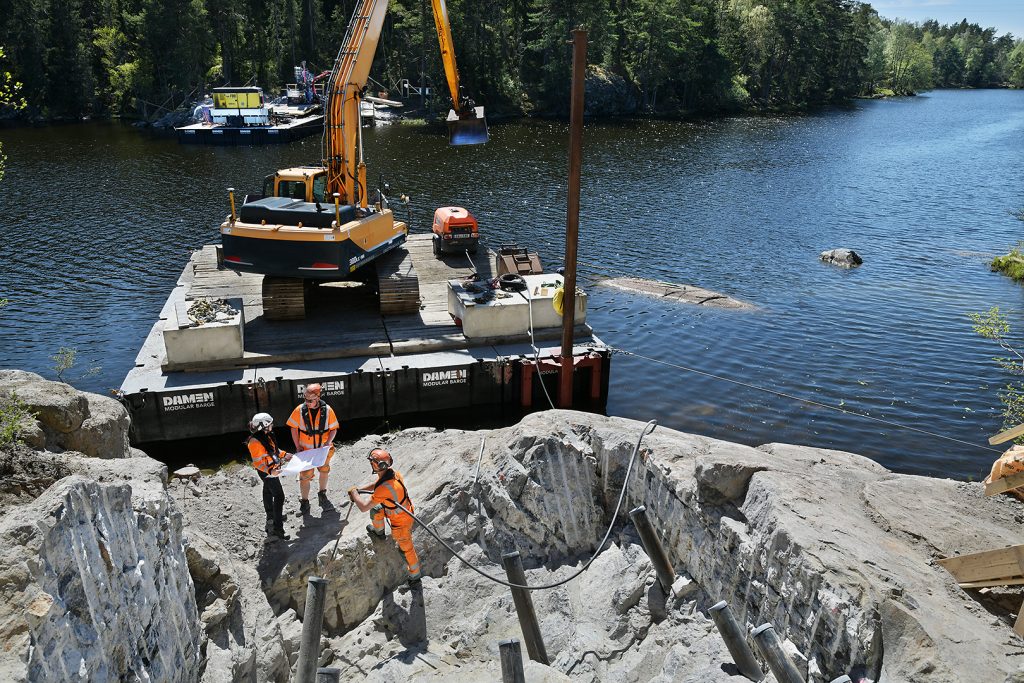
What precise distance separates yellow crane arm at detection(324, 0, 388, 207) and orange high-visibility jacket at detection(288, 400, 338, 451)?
33.3ft

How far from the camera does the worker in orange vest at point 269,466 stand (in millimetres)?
9961

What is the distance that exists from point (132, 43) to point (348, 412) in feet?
247

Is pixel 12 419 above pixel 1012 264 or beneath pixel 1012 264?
above

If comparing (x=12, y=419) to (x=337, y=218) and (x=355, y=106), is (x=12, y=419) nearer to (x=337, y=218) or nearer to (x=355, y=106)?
(x=337, y=218)

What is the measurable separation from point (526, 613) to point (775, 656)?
290cm

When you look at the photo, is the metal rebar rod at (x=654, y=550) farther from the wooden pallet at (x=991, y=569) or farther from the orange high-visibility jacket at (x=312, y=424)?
the orange high-visibility jacket at (x=312, y=424)

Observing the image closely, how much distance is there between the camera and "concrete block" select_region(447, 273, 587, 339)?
1781 cm

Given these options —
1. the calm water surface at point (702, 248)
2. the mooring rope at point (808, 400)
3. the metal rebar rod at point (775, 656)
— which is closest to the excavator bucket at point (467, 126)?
the mooring rope at point (808, 400)

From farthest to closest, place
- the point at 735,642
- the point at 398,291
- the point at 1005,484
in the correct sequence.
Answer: the point at 398,291, the point at 1005,484, the point at 735,642

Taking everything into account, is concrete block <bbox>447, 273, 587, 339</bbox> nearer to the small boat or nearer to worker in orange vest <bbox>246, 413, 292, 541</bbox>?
worker in orange vest <bbox>246, 413, 292, 541</bbox>

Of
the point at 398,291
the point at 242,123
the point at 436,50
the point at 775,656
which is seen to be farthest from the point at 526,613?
the point at 436,50

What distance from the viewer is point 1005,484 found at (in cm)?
916

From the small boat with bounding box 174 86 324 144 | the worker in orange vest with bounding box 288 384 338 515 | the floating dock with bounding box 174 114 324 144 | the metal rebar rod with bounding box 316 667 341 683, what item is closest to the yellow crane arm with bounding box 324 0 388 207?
the worker in orange vest with bounding box 288 384 338 515

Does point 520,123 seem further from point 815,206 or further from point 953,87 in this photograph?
point 953,87
